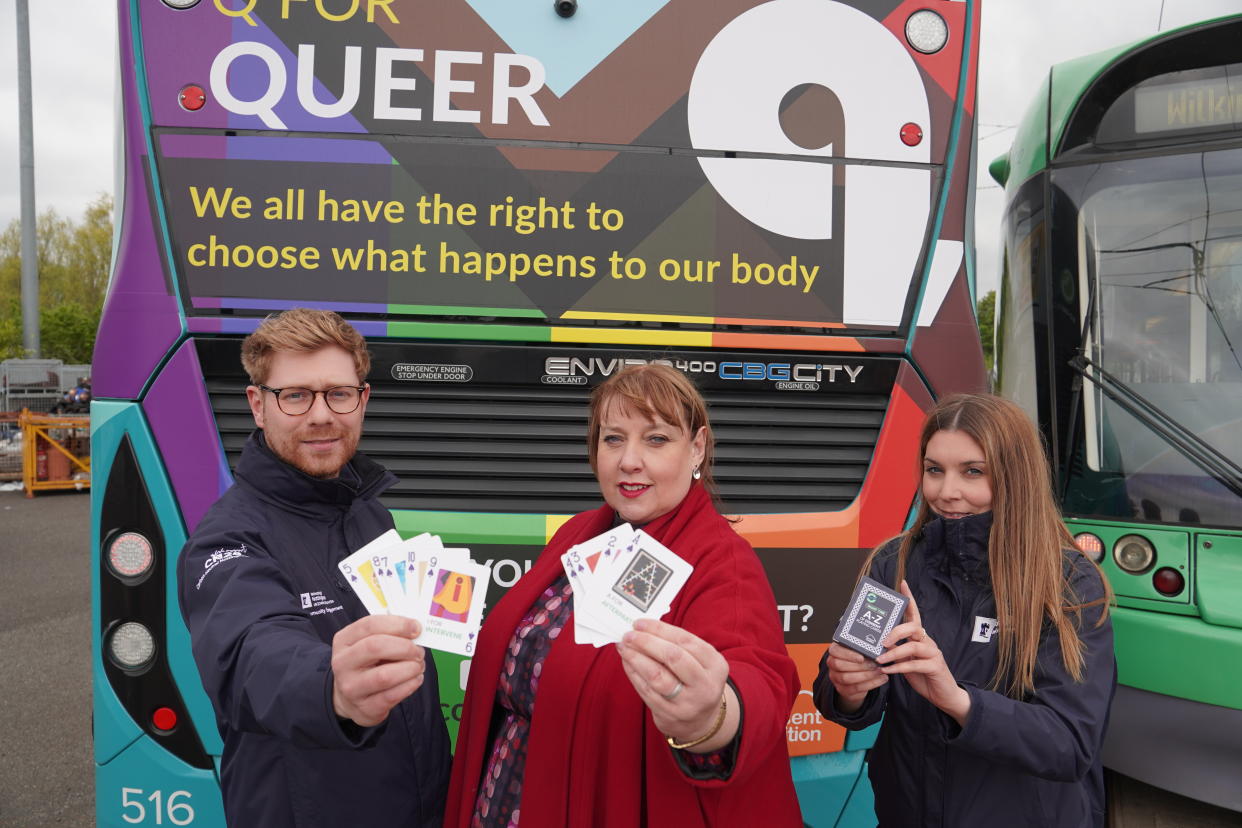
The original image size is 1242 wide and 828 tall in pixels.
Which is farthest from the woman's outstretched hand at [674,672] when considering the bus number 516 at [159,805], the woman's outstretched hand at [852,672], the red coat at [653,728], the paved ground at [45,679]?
the paved ground at [45,679]

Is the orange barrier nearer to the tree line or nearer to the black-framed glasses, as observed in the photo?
the black-framed glasses

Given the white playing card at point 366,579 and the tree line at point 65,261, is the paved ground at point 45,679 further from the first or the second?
the tree line at point 65,261

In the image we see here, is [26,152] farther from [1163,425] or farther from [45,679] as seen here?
[1163,425]

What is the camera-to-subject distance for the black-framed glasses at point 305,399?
1799 millimetres

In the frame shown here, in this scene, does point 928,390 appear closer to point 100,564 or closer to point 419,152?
point 419,152

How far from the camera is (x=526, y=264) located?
279cm

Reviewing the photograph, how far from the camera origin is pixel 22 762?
487 centimetres

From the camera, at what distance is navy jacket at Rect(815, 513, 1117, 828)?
169cm

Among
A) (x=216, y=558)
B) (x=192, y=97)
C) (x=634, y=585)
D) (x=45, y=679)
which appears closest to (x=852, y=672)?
(x=634, y=585)

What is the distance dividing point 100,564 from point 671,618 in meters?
1.99

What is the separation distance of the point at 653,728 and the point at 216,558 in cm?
85

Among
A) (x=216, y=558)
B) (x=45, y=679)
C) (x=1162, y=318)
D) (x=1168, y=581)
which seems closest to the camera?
(x=216, y=558)

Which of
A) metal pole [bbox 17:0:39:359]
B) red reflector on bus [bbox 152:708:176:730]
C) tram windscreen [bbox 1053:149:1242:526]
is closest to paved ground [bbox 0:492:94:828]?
red reflector on bus [bbox 152:708:176:730]

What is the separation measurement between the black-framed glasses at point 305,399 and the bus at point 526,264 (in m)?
0.96
